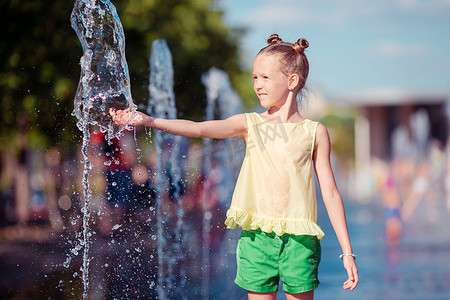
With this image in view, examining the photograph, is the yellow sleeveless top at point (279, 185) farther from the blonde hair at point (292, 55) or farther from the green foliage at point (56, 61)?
the green foliage at point (56, 61)

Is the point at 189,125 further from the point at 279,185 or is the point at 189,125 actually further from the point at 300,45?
the point at 300,45

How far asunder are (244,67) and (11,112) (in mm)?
10273

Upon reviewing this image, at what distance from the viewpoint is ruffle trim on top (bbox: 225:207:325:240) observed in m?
2.19

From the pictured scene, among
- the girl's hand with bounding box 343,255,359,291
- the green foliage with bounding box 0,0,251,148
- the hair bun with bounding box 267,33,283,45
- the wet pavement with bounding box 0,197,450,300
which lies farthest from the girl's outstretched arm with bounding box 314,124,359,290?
the green foliage with bounding box 0,0,251,148

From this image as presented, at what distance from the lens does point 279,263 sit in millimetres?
2209

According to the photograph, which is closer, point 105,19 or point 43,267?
point 105,19

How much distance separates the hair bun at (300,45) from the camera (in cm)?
228

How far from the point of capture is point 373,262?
24.6 ft

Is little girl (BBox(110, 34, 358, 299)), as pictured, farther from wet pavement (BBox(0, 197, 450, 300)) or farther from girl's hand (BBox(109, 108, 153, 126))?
wet pavement (BBox(0, 197, 450, 300))

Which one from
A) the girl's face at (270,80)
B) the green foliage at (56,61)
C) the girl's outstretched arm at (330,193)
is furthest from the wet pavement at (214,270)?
the girl's face at (270,80)

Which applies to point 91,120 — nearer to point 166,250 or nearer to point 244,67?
point 166,250

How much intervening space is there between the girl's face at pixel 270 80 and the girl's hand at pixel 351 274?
2.04 ft

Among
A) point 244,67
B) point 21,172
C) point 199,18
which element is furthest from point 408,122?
point 21,172

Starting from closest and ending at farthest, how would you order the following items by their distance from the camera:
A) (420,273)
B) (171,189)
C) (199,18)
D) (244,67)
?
(420,273), (171,189), (199,18), (244,67)
